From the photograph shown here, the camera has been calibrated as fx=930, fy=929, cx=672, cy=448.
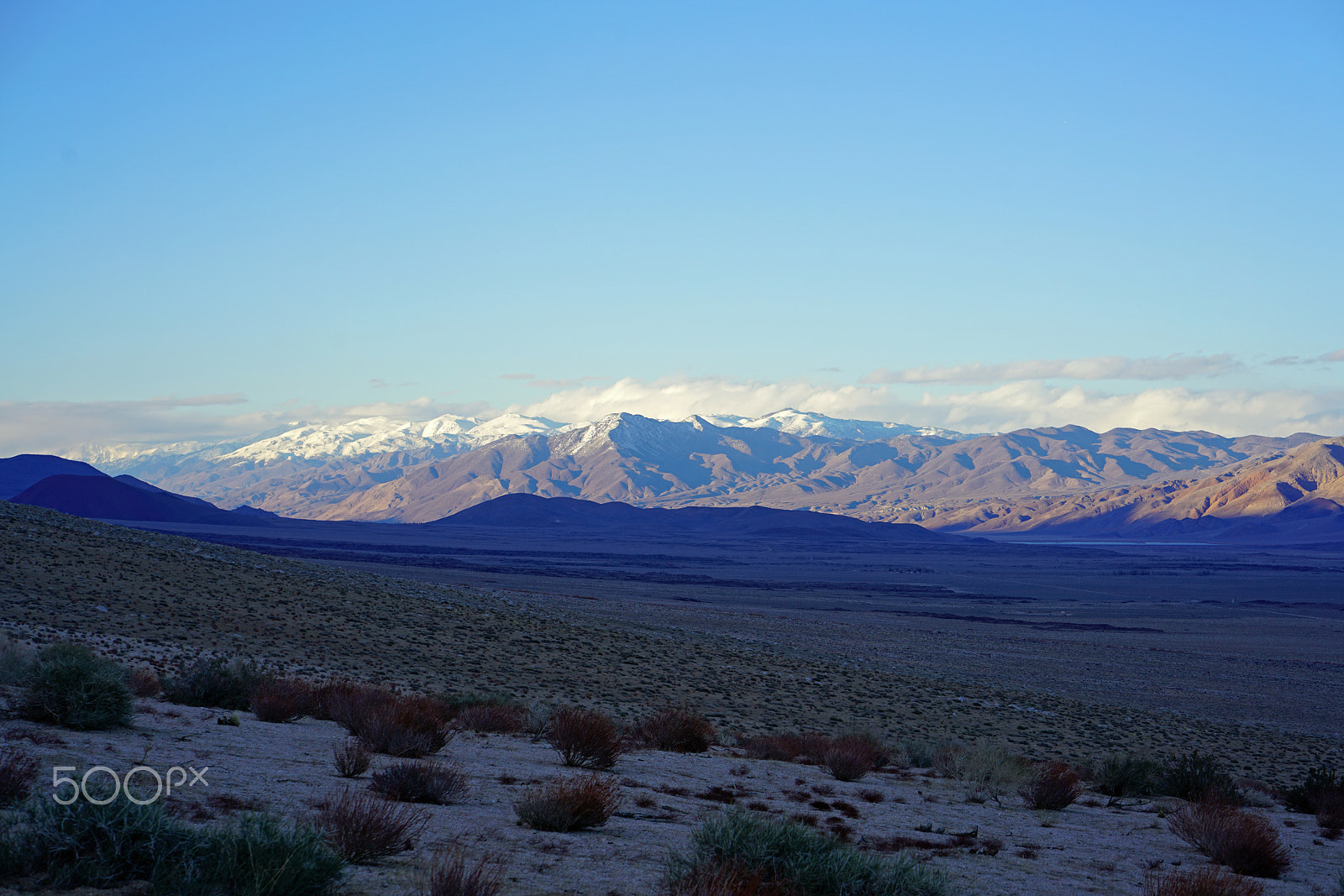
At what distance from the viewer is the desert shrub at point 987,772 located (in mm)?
11461

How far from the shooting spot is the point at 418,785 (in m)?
7.76

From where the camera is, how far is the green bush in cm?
478

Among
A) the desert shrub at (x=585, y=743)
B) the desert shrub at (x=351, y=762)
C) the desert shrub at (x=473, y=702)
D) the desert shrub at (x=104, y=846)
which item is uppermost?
the desert shrub at (x=104, y=846)

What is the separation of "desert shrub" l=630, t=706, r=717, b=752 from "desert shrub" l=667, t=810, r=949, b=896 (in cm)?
698

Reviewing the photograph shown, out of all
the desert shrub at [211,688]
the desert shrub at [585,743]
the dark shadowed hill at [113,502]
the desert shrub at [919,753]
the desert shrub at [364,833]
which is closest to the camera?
the desert shrub at [364,833]

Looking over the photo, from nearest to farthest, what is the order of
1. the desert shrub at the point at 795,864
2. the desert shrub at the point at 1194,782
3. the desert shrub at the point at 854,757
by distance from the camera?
1. the desert shrub at the point at 795,864
2. the desert shrub at the point at 854,757
3. the desert shrub at the point at 1194,782

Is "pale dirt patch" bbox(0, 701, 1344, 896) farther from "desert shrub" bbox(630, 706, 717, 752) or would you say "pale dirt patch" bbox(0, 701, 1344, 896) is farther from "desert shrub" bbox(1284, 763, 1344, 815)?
"desert shrub" bbox(630, 706, 717, 752)

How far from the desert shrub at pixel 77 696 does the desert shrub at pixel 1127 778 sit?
476 inches

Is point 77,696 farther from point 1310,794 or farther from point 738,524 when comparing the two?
point 738,524

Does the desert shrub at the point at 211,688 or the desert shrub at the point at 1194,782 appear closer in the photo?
the desert shrub at the point at 211,688

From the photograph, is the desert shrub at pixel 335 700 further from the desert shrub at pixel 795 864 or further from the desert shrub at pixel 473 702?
the desert shrub at pixel 795 864

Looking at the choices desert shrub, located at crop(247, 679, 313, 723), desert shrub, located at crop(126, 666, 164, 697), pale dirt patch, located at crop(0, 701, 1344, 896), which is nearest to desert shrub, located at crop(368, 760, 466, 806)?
pale dirt patch, located at crop(0, 701, 1344, 896)

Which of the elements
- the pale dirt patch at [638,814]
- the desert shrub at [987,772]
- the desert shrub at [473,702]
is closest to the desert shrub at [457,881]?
the pale dirt patch at [638,814]

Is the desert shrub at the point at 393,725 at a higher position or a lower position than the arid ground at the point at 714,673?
higher
